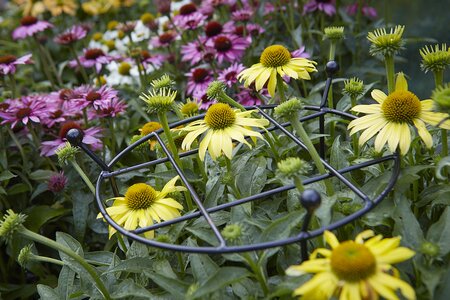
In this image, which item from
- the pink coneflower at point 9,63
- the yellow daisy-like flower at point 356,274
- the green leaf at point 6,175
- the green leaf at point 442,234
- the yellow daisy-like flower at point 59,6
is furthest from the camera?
the yellow daisy-like flower at point 59,6

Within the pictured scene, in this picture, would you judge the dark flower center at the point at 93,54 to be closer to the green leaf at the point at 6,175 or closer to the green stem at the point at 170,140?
the green leaf at the point at 6,175

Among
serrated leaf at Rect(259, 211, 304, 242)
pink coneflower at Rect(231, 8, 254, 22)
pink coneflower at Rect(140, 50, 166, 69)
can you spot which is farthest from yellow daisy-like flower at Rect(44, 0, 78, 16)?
serrated leaf at Rect(259, 211, 304, 242)

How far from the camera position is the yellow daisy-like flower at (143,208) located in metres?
0.91

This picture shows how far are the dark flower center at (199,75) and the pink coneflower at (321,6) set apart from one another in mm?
453

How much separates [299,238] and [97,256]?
487mm

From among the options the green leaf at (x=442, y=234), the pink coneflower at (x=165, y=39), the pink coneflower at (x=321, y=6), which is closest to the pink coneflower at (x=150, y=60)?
the pink coneflower at (x=165, y=39)

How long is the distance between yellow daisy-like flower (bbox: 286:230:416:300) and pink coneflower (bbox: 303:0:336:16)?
1.23 metres

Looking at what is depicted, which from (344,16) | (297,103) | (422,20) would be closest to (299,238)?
(297,103)

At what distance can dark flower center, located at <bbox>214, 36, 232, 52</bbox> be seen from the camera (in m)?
1.62

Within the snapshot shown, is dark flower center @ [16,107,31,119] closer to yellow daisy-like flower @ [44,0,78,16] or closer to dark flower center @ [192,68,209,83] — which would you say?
dark flower center @ [192,68,209,83]

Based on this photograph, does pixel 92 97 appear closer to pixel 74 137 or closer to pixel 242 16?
pixel 74 137

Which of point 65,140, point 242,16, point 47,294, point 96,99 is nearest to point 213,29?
point 242,16

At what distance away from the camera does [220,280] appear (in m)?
0.74

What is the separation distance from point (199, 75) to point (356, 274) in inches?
41.7
